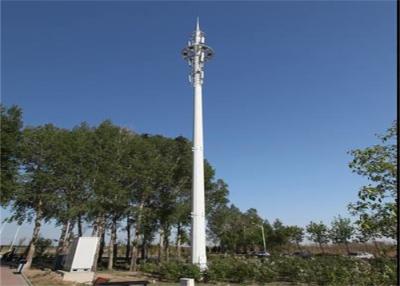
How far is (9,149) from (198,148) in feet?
43.7

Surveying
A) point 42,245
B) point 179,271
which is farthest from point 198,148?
point 42,245

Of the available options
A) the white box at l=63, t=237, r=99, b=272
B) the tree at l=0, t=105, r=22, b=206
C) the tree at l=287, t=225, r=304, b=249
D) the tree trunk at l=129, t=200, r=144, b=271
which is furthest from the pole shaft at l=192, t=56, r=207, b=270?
the tree at l=287, t=225, r=304, b=249

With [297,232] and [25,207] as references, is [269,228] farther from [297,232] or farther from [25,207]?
[25,207]

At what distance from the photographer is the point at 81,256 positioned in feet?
90.9

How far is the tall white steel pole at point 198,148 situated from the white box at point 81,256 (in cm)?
661

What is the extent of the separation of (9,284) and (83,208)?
43.8 feet

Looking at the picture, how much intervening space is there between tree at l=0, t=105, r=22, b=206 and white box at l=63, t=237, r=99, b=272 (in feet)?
23.1

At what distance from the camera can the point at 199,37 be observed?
113 ft

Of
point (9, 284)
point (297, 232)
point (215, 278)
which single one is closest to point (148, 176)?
point (215, 278)

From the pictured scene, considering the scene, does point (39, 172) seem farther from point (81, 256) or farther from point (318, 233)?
point (318, 233)

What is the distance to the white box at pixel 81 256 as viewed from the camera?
1082 inches

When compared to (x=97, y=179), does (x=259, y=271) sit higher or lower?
lower

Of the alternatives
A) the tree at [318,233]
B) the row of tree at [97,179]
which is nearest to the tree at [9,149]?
the row of tree at [97,179]

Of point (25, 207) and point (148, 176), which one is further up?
point (148, 176)
